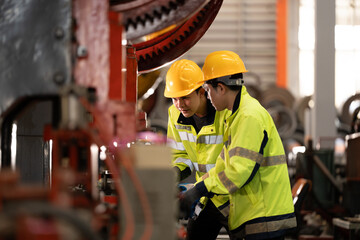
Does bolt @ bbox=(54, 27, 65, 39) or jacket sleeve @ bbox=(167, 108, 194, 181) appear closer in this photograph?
bolt @ bbox=(54, 27, 65, 39)

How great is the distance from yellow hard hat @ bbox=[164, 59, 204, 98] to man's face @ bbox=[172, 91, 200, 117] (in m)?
0.04

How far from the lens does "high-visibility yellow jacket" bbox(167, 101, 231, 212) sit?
3527 mm

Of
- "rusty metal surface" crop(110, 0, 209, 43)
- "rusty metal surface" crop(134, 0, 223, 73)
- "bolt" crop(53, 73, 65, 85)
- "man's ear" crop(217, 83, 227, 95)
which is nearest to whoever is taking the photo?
"bolt" crop(53, 73, 65, 85)

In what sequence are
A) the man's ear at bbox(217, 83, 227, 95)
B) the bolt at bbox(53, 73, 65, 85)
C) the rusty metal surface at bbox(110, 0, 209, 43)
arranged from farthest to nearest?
1. the man's ear at bbox(217, 83, 227, 95)
2. the rusty metal surface at bbox(110, 0, 209, 43)
3. the bolt at bbox(53, 73, 65, 85)

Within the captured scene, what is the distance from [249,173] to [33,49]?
142cm

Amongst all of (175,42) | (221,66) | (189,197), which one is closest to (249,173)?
(189,197)

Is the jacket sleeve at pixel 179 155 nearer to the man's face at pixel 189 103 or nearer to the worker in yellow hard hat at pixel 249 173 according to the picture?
the man's face at pixel 189 103

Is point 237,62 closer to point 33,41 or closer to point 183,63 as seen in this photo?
point 183,63

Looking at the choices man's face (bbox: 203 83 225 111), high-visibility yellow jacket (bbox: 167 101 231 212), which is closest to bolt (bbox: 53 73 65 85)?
man's face (bbox: 203 83 225 111)

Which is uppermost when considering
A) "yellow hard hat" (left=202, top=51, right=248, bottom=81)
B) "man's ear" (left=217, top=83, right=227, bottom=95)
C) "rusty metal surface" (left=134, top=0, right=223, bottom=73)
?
"rusty metal surface" (left=134, top=0, right=223, bottom=73)

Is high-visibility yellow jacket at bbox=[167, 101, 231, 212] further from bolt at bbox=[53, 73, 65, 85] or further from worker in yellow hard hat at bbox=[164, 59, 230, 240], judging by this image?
bolt at bbox=[53, 73, 65, 85]

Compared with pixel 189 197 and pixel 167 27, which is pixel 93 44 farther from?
pixel 189 197

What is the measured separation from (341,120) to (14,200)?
11942 millimetres

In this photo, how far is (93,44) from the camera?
171cm
